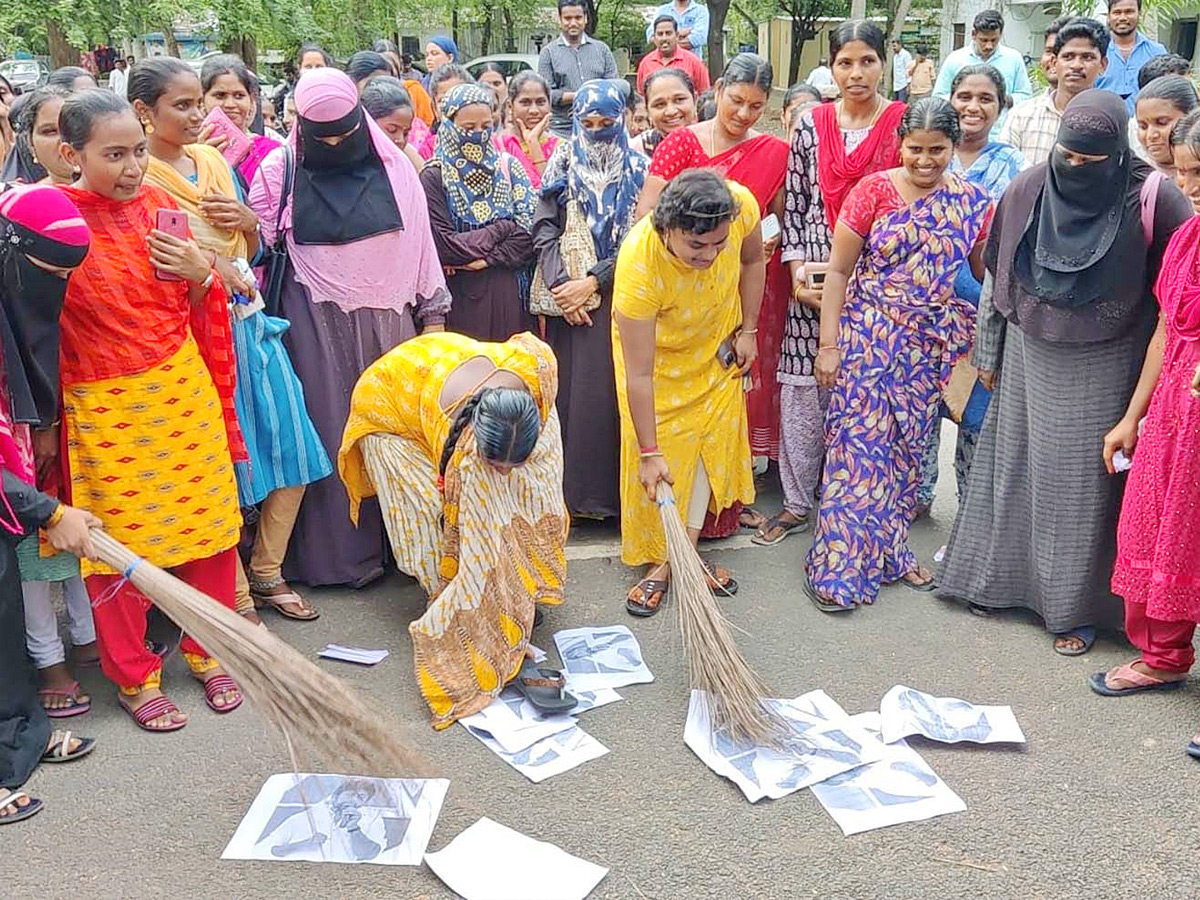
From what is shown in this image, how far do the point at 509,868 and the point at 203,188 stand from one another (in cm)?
217

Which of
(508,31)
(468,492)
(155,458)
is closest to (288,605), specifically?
(155,458)

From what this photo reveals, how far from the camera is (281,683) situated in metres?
2.56

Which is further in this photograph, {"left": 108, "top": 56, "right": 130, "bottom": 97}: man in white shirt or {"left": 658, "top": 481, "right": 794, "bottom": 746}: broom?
{"left": 108, "top": 56, "right": 130, "bottom": 97}: man in white shirt

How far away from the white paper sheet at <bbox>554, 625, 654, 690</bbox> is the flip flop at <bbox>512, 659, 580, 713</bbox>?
0.12 meters

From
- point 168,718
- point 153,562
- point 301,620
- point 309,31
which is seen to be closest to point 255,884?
point 168,718

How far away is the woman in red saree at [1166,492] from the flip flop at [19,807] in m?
2.85

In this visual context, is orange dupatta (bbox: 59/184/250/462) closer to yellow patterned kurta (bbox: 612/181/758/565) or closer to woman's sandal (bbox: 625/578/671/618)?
yellow patterned kurta (bbox: 612/181/758/565)

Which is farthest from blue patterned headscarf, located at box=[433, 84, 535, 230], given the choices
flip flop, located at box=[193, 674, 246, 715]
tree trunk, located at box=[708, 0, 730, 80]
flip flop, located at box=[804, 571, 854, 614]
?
tree trunk, located at box=[708, 0, 730, 80]

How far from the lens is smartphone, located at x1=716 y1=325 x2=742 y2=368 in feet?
12.1

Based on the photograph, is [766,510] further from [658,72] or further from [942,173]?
[658,72]

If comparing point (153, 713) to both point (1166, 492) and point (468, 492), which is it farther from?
point (1166, 492)

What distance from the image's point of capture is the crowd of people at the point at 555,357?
2.87 m

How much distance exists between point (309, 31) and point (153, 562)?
1160 cm

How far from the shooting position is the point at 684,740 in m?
Result: 2.95
